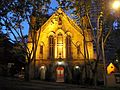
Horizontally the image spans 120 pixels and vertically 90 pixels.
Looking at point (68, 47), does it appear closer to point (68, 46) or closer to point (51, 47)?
point (68, 46)

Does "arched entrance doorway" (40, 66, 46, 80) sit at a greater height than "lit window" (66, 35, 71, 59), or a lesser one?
lesser

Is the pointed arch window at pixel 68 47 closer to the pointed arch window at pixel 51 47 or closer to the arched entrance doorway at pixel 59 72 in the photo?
the arched entrance doorway at pixel 59 72

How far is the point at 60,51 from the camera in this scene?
5241 cm

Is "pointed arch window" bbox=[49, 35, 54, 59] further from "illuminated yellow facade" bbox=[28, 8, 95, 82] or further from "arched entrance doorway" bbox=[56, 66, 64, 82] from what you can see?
"arched entrance doorway" bbox=[56, 66, 64, 82]

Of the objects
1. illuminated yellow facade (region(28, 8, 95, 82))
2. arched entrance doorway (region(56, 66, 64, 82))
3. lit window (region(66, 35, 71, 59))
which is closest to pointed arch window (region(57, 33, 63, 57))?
illuminated yellow facade (region(28, 8, 95, 82))

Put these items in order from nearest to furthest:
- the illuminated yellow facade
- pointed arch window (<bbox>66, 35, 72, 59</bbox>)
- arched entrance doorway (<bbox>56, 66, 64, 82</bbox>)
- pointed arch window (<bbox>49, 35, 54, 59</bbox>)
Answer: the illuminated yellow facade → arched entrance doorway (<bbox>56, 66, 64, 82</bbox>) → pointed arch window (<bbox>66, 35, 72, 59</bbox>) → pointed arch window (<bbox>49, 35, 54, 59</bbox>)

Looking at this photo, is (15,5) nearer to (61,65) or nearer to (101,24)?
(101,24)

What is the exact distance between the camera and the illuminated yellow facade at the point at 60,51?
169 feet

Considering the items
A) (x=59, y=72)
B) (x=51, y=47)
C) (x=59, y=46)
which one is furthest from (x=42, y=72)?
(x=59, y=46)

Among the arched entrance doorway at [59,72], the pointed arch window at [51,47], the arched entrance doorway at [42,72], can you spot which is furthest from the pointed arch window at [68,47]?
the arched entrance doorway at [42,72]

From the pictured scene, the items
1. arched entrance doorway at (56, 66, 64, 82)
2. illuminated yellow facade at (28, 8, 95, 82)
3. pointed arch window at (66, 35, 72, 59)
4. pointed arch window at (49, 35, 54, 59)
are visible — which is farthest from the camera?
pointed arch window at (49, 35, 54, 59)

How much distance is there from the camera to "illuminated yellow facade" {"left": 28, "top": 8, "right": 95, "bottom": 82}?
5159 cm

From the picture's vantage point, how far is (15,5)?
1316 inches

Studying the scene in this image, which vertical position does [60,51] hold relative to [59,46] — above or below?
below
